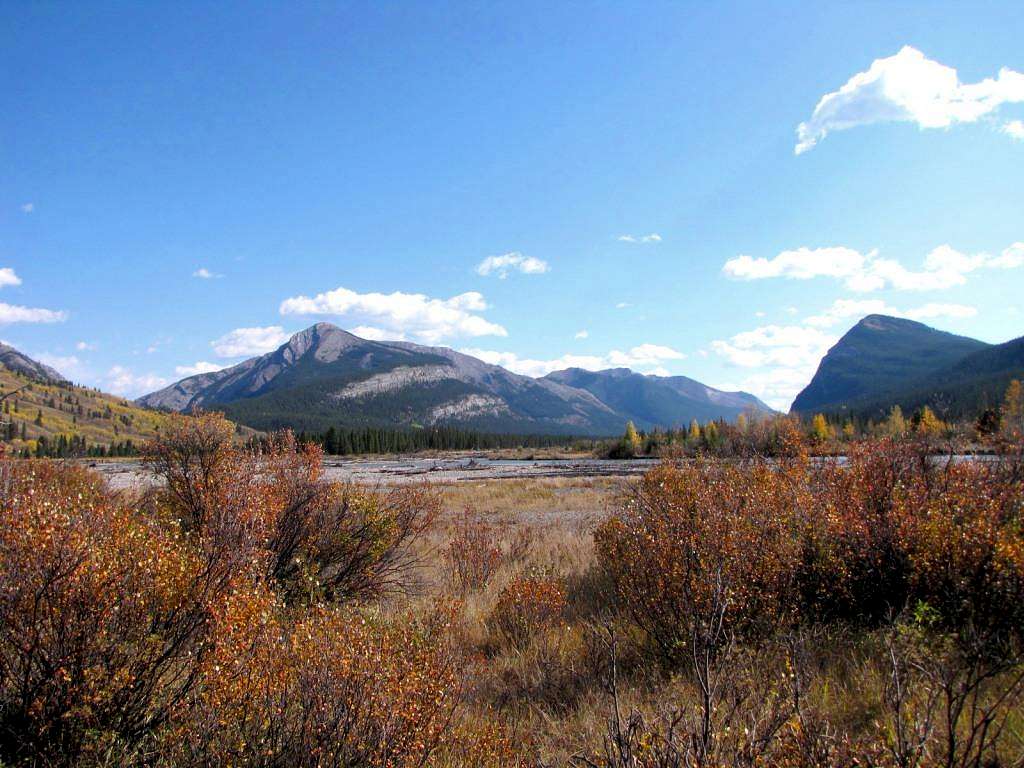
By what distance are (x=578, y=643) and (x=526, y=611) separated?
821 mm

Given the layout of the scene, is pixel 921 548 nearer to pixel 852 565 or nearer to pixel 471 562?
pixel 852 565

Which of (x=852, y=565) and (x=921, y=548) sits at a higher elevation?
(x=921, y=548)

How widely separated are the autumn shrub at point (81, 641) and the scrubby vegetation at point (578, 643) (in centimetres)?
2

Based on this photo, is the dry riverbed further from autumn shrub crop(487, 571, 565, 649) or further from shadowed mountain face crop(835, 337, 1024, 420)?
shadowed mountain face crop(835, 337, 1024, 420)

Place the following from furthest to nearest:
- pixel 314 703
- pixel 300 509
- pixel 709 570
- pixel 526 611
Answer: pixel 300 509
pixel 526 611
pixel 709 570
pixel 314 703

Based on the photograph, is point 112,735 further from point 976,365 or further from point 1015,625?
point 976,365

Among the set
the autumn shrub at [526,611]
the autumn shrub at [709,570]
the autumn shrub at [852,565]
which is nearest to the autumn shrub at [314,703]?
the autumn shrub at [709,570]

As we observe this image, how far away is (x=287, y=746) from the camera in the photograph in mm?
3611

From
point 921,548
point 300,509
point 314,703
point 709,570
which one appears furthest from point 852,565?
point 300,509

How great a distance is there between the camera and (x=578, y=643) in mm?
6508

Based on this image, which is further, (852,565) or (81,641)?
(852,565)

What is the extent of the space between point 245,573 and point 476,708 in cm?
249

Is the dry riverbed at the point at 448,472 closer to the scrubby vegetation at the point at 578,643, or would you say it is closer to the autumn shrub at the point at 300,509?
the autumn shrub at the point at 300,509

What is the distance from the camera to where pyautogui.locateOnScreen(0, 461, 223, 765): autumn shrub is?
3.79 m
